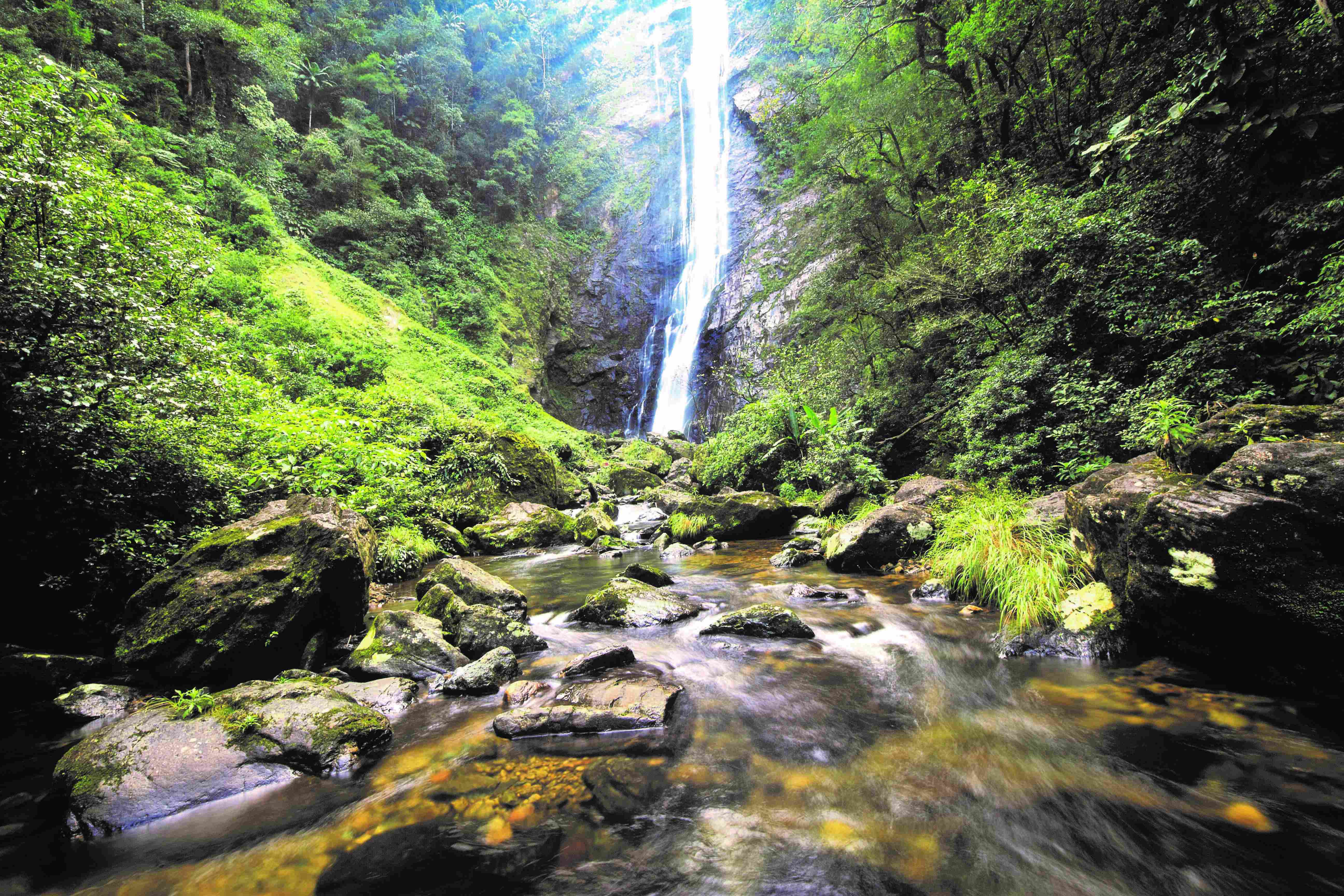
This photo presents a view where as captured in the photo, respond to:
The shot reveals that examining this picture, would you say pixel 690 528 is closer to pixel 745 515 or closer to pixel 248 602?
pixel 745 515

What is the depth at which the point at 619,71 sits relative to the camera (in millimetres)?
46781

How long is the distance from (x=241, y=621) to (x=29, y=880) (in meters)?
1.88

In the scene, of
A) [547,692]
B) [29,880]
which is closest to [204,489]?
[29,880]

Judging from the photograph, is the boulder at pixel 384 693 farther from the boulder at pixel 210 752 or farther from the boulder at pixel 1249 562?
the boulder at pixel 1249 562

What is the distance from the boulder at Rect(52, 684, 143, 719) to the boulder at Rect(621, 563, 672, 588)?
4.70 meters

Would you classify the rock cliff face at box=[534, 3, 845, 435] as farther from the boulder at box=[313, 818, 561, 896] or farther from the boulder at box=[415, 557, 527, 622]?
the boulder at box=[313, 818, 561, 896]

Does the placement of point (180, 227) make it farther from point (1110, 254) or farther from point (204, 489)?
point (1110, 254)

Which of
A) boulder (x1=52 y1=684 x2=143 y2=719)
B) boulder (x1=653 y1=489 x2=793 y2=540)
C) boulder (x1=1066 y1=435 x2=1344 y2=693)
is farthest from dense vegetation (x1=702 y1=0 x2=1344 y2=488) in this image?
boulder (x1=52 y1=684 x2=143 y2=719)

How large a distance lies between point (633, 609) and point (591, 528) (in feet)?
19.1

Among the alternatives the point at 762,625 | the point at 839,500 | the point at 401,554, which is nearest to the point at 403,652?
the point at 762,625

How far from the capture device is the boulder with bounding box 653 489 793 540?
33.8 feet

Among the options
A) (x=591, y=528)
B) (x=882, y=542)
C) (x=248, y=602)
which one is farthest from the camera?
(x=591, y=528)

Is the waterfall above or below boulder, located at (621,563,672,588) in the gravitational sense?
above

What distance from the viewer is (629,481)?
18719 millimetres
